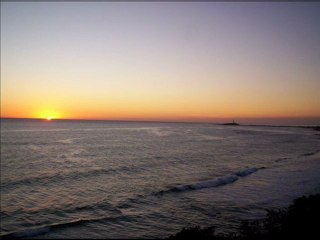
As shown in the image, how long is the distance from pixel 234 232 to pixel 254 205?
514cm

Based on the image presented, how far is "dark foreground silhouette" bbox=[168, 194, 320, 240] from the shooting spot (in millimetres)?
11523

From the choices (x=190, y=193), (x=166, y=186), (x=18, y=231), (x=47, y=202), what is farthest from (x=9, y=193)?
(x=190, y=193)

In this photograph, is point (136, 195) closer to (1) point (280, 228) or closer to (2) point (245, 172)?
(1) point (280, 228)

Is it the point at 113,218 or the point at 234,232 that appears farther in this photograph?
the point at 113,218

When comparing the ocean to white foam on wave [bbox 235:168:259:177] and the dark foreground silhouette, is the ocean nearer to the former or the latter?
white foam on wave [bbox 235:168:259:177]

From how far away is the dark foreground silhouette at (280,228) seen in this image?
37.8 feet

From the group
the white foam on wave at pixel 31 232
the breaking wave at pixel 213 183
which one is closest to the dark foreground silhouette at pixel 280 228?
the white foam on wave at pixel 31 232

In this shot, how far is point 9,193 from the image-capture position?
2027cm

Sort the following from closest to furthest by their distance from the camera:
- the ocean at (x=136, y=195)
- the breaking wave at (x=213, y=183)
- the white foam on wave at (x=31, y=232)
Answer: the white foam on wave at (x=31, y=232) < the ocean at (x=136, y=195) < the breaking wave at (x=213, y=183)

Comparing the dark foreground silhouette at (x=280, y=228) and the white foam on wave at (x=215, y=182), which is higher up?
the dark foreground silhouette at (x=280, y=228)

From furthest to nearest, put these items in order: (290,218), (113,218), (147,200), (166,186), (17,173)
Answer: (17,173)
(166,186)
(147,200)
(113,218)
(290,218)

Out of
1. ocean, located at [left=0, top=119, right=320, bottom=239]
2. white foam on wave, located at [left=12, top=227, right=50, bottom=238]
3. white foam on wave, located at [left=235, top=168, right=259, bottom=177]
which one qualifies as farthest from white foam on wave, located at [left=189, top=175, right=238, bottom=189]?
white foam on wave, located at [left=12, top=227, right=50, bottom=238]

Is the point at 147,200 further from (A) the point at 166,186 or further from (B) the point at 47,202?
(B) the point at 47,202

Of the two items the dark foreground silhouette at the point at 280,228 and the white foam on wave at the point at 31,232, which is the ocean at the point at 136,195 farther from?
the dark foreground silhouette at the point at 280,228
